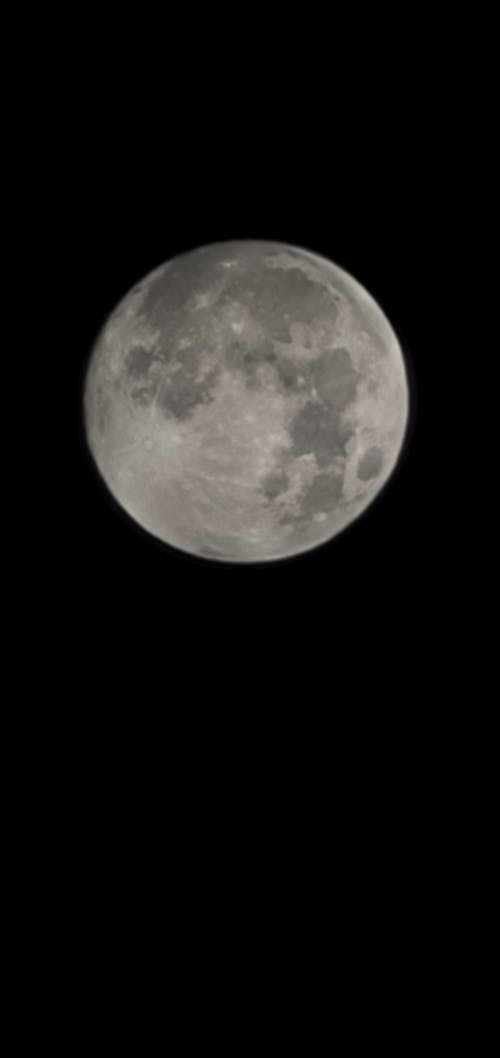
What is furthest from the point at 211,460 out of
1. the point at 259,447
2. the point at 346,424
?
the point at 346,424

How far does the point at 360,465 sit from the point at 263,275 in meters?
1.03

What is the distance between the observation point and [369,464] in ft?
16.9

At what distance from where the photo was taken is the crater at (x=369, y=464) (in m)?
Answer: 5.09

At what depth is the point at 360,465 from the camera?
509 cm

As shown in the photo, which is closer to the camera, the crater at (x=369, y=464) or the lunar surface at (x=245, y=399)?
the lunar surface at (x=245, y=399)

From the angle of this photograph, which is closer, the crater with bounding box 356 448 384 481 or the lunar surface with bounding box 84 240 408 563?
the lunar surface with bounding box 84 240 408 563

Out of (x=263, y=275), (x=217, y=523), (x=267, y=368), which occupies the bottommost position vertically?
(x=217, y=523)

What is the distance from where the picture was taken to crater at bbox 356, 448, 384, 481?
5.09m

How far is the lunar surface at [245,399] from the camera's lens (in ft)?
15.5

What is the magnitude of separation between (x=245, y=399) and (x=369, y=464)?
815 millimetres

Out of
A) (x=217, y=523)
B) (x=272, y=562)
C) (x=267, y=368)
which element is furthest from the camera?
(x=272, y=562)

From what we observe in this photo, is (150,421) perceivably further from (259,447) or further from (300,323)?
(300,323)

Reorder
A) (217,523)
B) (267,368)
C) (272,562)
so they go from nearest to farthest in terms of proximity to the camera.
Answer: (267,368), (217,523), (272,562)

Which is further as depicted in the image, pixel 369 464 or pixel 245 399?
pixel 369 464
